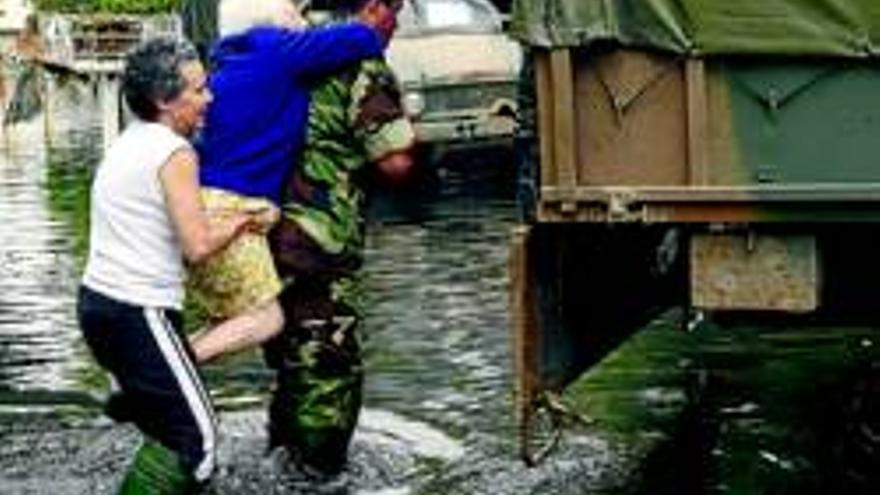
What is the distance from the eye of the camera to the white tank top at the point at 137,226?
698 centimetres

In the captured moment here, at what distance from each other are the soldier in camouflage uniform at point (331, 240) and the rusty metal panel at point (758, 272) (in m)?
1.59

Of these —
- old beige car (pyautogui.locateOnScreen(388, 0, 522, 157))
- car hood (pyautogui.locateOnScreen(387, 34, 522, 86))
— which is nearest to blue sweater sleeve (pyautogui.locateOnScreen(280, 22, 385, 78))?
old beige car (pyautogui.locateOnScreen(388, 0, 522, 157))

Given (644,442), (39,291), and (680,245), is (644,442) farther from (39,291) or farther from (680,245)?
(39,291)

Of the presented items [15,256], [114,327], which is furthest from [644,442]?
[15,256]

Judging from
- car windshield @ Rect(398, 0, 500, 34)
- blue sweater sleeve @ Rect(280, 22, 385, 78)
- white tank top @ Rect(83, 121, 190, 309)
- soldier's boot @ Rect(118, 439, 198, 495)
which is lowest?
soldier's boot @ Rect(118, 439, 198, 495)

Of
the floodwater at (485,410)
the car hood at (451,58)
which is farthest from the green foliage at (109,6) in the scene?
the floodwater at (485,410)

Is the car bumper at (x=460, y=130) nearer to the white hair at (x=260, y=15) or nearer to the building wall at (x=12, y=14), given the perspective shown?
the white hair at (x=260, y=15)

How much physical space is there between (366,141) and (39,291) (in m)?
7.48

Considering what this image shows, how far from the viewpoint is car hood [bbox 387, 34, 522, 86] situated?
20.4 m

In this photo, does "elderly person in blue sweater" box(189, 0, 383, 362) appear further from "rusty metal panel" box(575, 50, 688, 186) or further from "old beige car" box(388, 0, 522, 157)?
"old beige car" box(388, 0, 522, 157)

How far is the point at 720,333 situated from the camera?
39.4 ft

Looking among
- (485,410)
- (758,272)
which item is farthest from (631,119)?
(485,410)

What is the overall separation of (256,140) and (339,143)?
1.05 feet

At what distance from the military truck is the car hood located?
12.9 meters
